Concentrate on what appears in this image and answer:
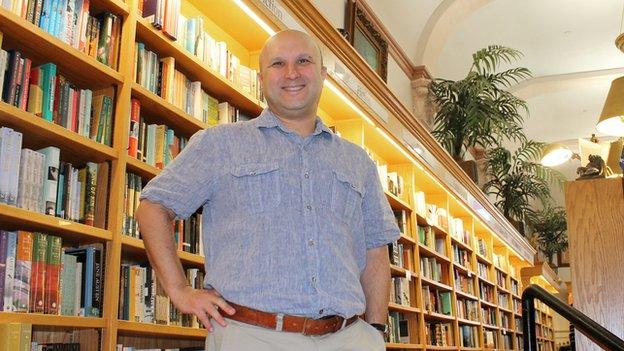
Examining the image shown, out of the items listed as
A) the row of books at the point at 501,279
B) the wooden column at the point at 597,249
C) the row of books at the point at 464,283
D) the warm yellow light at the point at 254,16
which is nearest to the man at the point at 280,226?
the warm yellow light at the point at 254,16

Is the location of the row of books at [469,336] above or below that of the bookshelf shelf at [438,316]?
below

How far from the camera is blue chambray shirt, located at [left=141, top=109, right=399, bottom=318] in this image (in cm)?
152

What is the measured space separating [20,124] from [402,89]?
5.57 meters

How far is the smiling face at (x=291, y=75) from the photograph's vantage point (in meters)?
1.73

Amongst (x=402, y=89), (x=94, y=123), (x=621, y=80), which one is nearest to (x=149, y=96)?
(x=94, y=123)

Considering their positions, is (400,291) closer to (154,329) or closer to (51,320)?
(154,329)

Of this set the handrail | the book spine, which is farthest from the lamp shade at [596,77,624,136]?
the book spine

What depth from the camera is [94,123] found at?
7.98ft

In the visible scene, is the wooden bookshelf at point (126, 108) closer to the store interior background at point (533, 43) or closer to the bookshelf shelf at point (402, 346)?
the bookshelf shelf at point (402, 346)

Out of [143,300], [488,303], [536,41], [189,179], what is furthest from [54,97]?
[536,41]

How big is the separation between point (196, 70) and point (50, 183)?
1.02 m

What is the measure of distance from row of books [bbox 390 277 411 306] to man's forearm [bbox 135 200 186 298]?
3.75 meters

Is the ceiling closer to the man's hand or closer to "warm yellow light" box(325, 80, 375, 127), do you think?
"warm yellow light" box(325, 80, 375, 127)

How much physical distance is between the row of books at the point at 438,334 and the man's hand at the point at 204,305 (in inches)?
188
